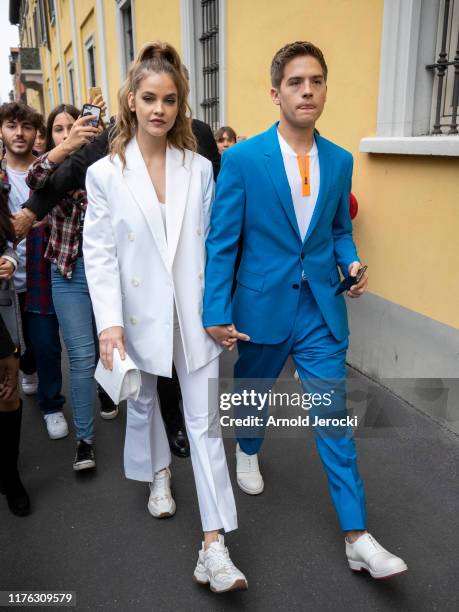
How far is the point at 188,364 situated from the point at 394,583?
3.90 feet

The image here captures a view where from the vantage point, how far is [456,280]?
130 inches

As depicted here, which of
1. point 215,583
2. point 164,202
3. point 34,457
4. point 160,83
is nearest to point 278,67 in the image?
point 160,83

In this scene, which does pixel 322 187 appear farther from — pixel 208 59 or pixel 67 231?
pixel 208 59

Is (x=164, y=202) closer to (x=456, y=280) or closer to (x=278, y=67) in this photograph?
(x=278, y=67)

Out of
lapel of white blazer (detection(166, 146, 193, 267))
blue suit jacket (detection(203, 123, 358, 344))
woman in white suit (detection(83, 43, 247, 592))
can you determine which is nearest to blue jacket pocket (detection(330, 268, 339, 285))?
blue suit jacket (detection(203, 123, 358, 344))

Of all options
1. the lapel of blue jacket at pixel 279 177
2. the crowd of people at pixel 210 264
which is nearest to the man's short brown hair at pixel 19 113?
the crowd of people at pixel 210 264

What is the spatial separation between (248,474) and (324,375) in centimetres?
87

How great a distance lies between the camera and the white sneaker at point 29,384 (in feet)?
13.6

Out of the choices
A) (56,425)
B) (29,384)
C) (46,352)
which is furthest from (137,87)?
(29,384)

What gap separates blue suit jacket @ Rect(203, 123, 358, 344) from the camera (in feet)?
7.54

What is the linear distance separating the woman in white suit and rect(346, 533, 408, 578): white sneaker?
1.54ft

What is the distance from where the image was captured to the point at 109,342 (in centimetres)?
219

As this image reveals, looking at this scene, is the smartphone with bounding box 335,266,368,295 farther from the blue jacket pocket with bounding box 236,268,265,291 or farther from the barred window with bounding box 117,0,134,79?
the barred window with bounding box 117,0,134,79

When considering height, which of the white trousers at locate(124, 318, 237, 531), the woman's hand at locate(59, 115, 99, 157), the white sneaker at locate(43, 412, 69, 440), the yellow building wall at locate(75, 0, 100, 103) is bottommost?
the white sneaker at locate(43, 412, 69, 440)
